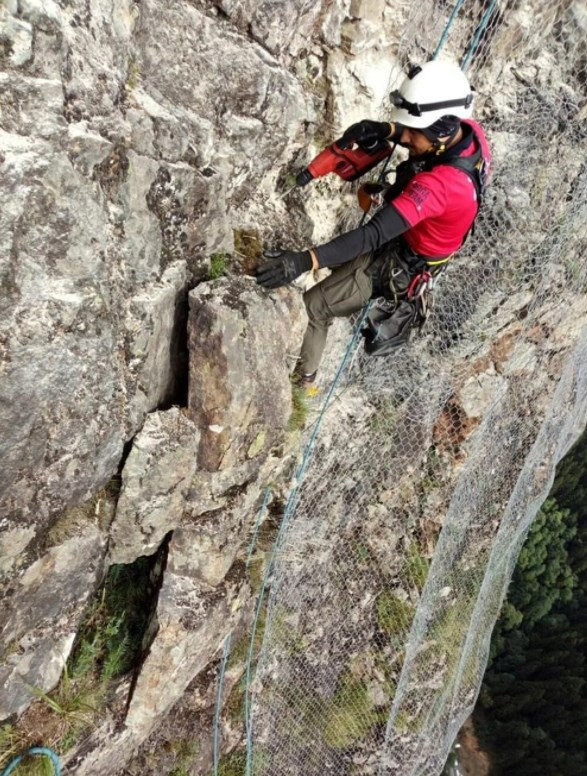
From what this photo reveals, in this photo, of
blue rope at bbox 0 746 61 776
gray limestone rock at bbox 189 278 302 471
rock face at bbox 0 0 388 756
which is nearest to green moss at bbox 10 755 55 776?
blue rope at bbox 0 746 61 776

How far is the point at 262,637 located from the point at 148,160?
5287mm

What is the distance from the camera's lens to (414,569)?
7574 mm

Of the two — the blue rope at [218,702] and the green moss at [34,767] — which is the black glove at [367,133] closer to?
the blue rope at [218,702]

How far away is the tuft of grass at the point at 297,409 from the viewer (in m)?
4.77

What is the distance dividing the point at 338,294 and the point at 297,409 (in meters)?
1.15

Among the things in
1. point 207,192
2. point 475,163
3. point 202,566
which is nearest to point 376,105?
point 475,163

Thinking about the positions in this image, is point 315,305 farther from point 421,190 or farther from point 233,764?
point 233,764

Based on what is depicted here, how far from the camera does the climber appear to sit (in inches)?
129

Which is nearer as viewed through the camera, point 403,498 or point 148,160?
point 148,160

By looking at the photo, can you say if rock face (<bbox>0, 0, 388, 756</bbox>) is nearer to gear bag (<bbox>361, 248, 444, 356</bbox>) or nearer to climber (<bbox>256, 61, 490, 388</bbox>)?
climber (<bbox>256, 61, 490, 388</bbox>)

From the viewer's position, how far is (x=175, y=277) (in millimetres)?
3299

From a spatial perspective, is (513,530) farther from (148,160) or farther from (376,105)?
(148,160)

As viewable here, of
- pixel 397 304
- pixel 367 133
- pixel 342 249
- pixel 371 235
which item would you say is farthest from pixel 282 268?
pixel 397 304

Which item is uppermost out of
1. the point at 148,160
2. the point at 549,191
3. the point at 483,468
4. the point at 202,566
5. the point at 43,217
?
the point at 148,160
